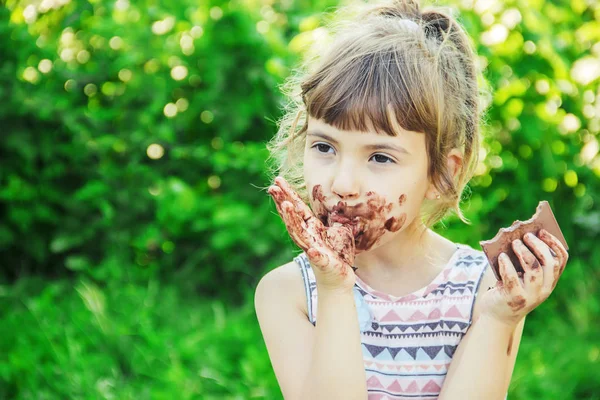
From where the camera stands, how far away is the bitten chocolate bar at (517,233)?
5.66 ft

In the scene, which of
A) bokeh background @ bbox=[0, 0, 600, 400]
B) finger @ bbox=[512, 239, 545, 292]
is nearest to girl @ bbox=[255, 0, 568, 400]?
finger @ bbox=[512, 239, 545, 292]

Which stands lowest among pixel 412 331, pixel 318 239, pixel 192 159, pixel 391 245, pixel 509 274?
pixel 192 159

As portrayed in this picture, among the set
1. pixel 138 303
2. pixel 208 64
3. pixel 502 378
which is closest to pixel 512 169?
pixel 208 64

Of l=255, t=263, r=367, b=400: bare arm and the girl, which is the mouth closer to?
the girl

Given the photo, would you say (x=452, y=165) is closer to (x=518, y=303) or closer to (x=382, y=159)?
(x=382, y=159)

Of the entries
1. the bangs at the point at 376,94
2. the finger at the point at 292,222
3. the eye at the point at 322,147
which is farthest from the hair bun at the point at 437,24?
the finger at the point at 292,222

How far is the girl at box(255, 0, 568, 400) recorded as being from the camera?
5.65ft

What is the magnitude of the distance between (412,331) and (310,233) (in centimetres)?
48

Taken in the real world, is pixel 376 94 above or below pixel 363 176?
above

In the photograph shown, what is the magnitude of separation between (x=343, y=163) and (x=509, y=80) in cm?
220

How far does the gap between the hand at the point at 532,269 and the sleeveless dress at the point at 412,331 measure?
9.9 inches

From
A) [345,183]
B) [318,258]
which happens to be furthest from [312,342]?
[345,183]

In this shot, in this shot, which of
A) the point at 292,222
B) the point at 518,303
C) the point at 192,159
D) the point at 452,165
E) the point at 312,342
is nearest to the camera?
the point at 292,222

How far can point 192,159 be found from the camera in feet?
12.7
